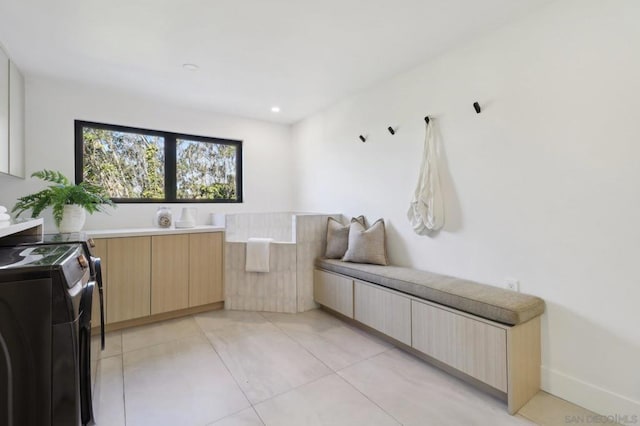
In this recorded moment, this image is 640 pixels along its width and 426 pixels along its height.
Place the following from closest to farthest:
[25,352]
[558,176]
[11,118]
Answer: [25,352] → [558,176] → [11,118]

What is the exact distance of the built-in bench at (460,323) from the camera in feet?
5.85

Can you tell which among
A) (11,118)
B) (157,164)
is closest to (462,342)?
(157,164)

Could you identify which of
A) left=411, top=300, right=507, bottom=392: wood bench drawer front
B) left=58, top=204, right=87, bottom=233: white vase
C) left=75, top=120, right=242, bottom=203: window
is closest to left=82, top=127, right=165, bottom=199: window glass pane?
left=75, top=120, right=242, bottom=203: window

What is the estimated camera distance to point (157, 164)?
11.9 ft

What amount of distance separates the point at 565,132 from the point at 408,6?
1253 millimetres

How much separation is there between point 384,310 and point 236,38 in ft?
8.03

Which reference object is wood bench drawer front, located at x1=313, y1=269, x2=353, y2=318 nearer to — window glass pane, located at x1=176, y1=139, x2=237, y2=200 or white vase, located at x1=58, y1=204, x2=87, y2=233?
window glass pane, located at x1=176, y1=139, x2=237, y2=200

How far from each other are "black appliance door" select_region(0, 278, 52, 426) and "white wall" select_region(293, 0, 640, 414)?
2.50 metres

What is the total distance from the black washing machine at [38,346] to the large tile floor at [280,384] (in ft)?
2.57

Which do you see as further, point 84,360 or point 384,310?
point 384,310

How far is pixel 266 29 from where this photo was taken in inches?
84.8

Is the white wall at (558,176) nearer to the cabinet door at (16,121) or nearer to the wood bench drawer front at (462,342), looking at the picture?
the wood bench drawer front at (462,342)

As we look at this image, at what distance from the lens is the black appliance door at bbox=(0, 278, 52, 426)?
3.24 feet

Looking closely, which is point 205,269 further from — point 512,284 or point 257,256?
point 512,284
